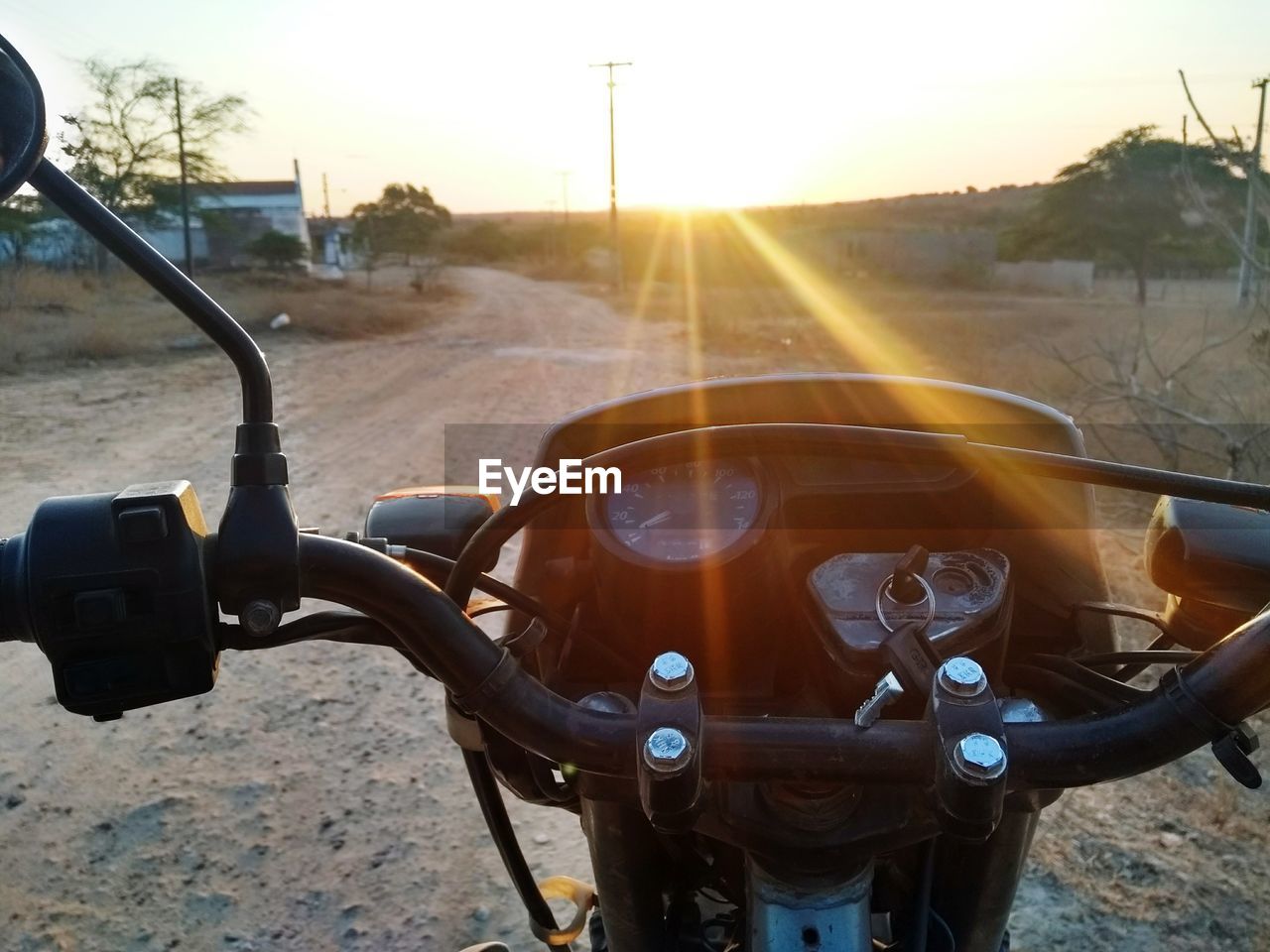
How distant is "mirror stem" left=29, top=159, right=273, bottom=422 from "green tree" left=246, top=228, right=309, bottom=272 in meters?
44.0

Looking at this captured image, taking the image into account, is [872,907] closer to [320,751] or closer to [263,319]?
[320,751]

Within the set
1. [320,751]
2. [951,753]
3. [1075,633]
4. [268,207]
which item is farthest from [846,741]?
[268,207]

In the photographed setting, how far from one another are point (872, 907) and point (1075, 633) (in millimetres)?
526

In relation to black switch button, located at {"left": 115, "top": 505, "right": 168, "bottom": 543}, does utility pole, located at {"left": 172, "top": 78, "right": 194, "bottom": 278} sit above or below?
above

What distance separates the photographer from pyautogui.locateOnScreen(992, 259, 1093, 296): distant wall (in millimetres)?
45719

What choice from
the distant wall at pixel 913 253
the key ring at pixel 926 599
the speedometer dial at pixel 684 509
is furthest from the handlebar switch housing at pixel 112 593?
the distant wall at pixel 913 253

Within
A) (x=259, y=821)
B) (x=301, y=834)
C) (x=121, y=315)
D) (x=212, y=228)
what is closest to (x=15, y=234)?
(x=121, y=315)

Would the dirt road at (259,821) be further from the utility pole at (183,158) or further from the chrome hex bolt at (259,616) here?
the utility pole at (183,158)

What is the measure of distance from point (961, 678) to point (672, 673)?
272 mm

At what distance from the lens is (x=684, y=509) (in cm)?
151

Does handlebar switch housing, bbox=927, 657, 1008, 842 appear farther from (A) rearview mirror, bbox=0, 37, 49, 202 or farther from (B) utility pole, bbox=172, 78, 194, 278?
(B) utility pole, bbox=172, 78, 194, 278

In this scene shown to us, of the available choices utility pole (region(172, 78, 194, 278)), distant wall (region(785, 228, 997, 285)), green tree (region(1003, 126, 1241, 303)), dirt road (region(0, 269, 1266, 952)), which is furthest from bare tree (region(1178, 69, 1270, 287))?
distant wall (region(785, 228, 997, 285))

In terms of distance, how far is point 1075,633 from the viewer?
5.04 ft

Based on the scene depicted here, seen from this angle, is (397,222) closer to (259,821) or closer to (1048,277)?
(1048,277)
